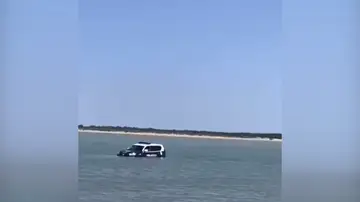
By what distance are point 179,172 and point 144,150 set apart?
0.77 feet

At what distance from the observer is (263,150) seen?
279 centimetres

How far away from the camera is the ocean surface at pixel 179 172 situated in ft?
9.31

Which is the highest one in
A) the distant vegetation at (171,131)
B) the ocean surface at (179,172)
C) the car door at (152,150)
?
the distant vegetation at (171,131)

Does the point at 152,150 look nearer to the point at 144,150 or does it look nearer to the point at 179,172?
the point at 144,150

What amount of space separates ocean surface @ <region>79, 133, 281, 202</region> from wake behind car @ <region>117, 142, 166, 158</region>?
0.09ft

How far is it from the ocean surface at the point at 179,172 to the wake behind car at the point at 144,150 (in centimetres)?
3

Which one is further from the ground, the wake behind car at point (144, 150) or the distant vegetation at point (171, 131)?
the distant vegetation at point (171, 131)

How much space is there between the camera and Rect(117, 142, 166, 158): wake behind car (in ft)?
9.51

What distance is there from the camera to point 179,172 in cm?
298

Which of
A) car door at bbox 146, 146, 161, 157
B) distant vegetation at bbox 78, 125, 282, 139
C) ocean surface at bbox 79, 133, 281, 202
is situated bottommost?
ocean surface at bbox 79, 133, 281, 202
